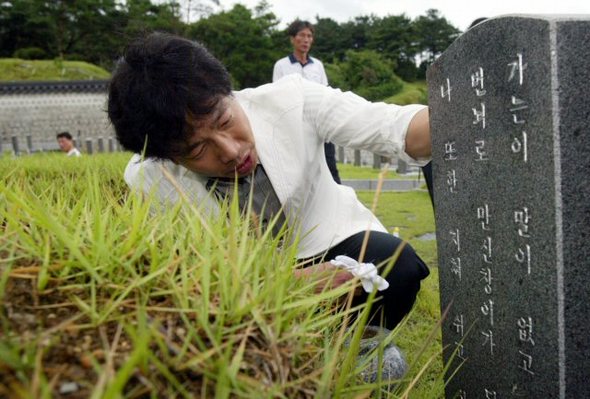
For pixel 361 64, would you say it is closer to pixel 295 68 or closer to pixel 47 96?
pixel 47 96

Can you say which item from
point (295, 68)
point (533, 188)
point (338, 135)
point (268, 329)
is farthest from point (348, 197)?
point (295, 68)

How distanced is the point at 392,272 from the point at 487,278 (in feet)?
1.84

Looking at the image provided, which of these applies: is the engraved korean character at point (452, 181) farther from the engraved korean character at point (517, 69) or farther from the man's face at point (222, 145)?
the man's face at point (222, 145)

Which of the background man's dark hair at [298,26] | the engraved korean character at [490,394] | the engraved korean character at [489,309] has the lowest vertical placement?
the engraved korean character at [490,394]

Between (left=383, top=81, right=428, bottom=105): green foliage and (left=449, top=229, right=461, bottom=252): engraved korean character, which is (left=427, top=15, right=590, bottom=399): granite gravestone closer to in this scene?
(left=449, top=229, right=461, bottom=252): engraved korean character

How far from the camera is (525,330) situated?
129 cm

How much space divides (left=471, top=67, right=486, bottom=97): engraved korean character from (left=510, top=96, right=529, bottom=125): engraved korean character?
5.0 inches

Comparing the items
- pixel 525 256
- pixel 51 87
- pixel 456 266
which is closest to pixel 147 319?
pixel 525 256

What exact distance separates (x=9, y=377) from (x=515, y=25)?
119 centimetres

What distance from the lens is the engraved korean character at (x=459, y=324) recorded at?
165cm

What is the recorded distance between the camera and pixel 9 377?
1.89ft

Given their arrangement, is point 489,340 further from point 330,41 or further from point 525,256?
point 330,41

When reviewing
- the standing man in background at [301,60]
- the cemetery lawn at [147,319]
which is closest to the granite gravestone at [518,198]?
the cemetery lawn at [147,319]

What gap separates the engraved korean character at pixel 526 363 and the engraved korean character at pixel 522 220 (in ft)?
1.01
